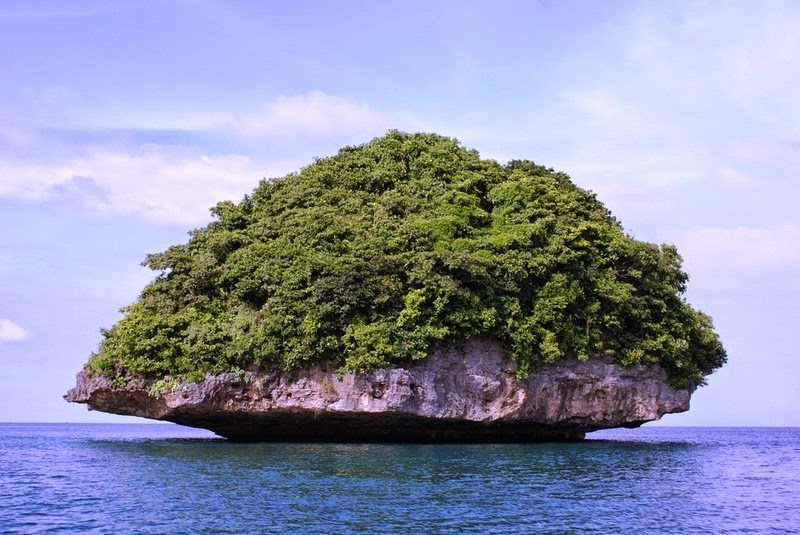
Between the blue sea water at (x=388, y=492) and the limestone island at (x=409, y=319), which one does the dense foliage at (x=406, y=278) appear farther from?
the blue sea water at (x=388, y=492)

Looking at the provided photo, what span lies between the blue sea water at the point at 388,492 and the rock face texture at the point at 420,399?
183 centimetres

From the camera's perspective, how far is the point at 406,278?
3089 centimetres

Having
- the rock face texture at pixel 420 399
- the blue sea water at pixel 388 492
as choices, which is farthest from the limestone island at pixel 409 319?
the blue sea water at pixel 388 492

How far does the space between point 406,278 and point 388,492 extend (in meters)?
13.1

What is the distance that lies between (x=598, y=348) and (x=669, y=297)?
5806mm

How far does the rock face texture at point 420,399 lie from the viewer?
29.6 metres

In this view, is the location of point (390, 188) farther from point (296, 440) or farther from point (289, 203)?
point (296, 440)

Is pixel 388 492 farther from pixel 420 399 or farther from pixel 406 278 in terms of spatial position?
pixel 406 278

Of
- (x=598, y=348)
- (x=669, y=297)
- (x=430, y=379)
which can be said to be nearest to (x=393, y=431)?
(x=430, y=379)

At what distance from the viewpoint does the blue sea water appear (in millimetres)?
15695

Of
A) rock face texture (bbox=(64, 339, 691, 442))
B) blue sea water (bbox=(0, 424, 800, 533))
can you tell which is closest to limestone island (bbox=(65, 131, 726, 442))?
rock face texture (bbox=(64, 339, 691, 442))

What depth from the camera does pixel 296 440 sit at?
34875 millimetres

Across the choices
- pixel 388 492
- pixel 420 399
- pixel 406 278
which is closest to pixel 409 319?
pixel 406 278

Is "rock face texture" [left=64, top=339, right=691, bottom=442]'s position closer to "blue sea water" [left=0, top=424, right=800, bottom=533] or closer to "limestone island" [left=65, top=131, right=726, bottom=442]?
"limestone island" [left=65, top=131, right=726, bottom=442]
